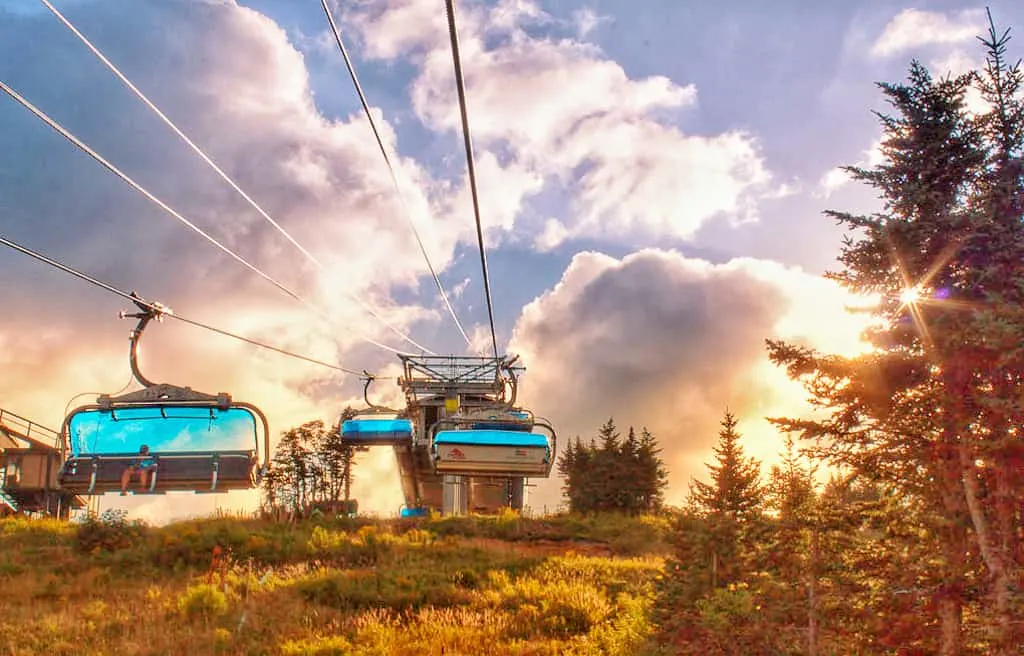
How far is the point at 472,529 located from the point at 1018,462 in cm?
2709

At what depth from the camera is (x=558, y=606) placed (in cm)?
2155

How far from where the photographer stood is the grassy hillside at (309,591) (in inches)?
663

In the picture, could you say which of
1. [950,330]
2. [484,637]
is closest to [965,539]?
[950,330]

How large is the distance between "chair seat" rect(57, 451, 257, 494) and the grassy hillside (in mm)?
4874

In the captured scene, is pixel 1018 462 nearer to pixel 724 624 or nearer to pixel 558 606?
pixel 724 624

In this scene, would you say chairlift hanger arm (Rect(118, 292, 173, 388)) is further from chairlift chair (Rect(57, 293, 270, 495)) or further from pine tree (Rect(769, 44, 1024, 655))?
pine tree (Rect(769, 44, 1024, 655))

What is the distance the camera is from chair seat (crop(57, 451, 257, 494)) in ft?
39.8

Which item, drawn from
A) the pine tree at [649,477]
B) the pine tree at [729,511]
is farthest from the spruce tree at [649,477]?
the pine tree at [729,511]

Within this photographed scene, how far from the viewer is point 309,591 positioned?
863 inches

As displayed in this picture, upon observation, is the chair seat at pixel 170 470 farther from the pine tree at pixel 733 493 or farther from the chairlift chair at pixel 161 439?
the pine tree at pixel 733 493

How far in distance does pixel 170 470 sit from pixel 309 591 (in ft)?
36.1

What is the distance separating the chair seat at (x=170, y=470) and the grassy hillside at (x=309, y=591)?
487 centimetres

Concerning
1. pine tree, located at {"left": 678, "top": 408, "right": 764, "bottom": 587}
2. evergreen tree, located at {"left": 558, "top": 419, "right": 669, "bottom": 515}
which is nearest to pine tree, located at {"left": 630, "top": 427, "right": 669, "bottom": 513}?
evergreen tree, located at {"left": 558, "top": 419, "right": 669, "bottom": 515}

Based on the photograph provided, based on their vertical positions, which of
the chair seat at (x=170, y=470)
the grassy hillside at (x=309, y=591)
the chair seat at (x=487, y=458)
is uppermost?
the chair seat at (x=487, y=458)
